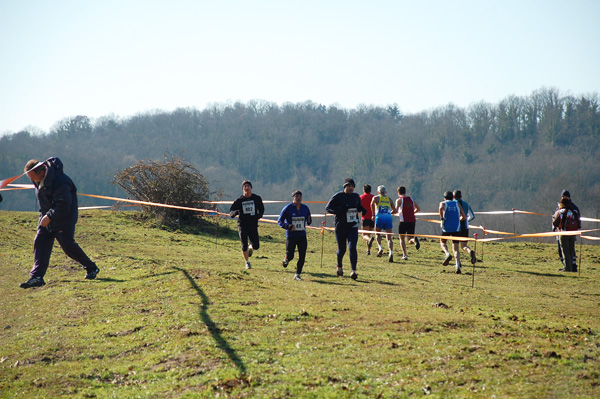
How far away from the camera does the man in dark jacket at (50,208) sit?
1045cm

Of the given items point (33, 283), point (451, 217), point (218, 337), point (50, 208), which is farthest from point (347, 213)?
point (33, 283)

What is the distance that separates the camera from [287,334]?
26.7 ft

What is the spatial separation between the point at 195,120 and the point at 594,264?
149 metres

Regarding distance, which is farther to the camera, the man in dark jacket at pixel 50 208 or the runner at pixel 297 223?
the runner at pixel 297 223

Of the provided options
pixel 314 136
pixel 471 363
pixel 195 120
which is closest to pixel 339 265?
pixel 471 363

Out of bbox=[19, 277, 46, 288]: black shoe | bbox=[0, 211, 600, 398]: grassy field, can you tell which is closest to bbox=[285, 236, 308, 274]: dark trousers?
bbox=[0, 211, 600, 398]: grassy field

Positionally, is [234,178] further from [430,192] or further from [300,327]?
[300,327]

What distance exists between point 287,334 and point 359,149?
131199 mm

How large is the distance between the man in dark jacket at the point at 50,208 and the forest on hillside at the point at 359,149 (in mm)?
66895

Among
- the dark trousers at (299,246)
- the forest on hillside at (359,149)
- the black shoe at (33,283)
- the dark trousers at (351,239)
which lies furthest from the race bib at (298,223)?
the forest on hillside at (359,149)

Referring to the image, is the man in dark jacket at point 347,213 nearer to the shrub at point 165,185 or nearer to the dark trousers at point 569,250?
the dark trousers at point 569,250

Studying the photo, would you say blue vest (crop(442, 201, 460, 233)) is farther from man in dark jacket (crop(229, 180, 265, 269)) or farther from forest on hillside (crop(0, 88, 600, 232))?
forest on hillside (crop(0, 88, 600, 232))

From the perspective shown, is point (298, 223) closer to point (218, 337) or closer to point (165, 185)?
point (218, 337)

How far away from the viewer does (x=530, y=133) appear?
11794 cm
